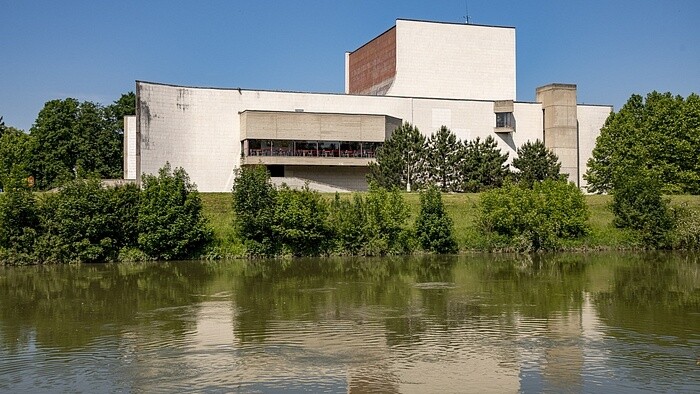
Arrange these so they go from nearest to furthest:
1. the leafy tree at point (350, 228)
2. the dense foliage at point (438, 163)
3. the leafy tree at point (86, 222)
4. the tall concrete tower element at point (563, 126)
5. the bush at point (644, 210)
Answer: the leafy tree at point (86, 222), the leafy tree at point (350, 228), the bush at point (644, 210), the dense foliage at point (438, 163), the tall concrete tower element at point (563, 126)

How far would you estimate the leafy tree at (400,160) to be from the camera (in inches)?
2176

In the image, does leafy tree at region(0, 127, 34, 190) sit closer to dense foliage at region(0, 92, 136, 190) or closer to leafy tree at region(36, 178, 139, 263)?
dense foliage at region(0, 92, 136, 190)

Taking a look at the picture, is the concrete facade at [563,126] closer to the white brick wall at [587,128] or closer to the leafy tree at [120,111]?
the white brick wall at [587,128]

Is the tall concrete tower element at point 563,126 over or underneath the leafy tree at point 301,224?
over

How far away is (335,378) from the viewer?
13898 mm

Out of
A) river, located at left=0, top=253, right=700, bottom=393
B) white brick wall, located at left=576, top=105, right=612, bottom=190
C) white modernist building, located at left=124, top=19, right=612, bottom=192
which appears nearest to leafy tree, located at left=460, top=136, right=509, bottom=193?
white modernist building, located at left=124, top=19, right=612, bottom=192

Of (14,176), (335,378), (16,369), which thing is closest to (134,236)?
(14,176)

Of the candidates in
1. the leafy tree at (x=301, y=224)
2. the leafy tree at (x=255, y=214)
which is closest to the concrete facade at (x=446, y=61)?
the leafy tree at (x=301, y=224)

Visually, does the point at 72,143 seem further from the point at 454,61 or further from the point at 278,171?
the point at 454,61

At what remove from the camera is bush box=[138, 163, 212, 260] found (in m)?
43.1

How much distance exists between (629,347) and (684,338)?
6.21 feet

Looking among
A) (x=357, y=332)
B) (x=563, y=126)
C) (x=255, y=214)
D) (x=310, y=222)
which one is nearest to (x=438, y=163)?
(x=563, y=126)

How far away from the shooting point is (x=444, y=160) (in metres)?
58.0

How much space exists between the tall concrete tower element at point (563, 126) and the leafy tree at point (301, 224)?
27942 millimetres
